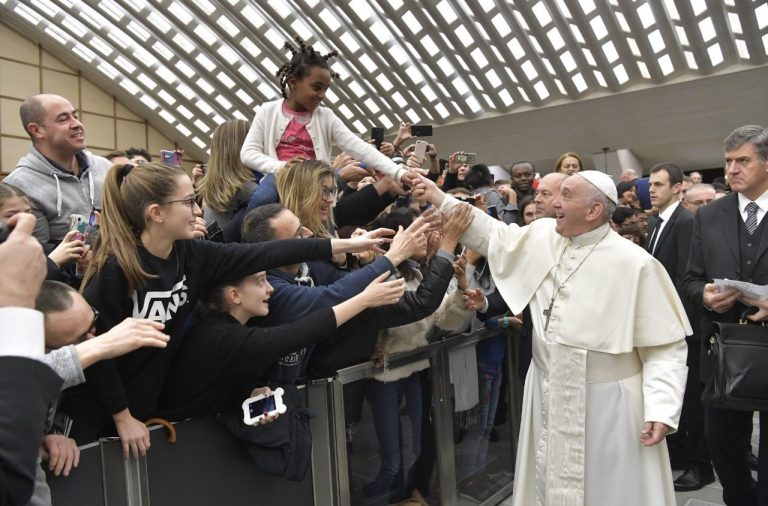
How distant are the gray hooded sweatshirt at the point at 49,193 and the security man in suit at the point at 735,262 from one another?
132 inches

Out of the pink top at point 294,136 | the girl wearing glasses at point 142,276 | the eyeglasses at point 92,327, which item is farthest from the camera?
the pink top at point 294,136

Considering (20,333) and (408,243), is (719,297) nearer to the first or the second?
(408,243)

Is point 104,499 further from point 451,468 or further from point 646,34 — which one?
point 646,34

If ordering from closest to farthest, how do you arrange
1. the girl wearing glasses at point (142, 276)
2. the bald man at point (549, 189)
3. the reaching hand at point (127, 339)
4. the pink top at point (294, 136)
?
1. the reaching hand at point (127, 339)
2. the girl wearing glasses at point (142, 276)
3. the bald man at point (549, 189)
4. the pink top at point (294, 136)

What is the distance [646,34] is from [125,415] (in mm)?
19445

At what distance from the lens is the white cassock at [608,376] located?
101 inches

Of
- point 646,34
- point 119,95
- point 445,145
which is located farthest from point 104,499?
point 119,95

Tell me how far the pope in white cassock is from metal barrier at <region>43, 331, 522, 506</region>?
79 cm

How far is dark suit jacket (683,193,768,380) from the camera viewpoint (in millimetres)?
3061

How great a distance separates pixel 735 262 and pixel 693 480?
1958mm

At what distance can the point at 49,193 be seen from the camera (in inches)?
117

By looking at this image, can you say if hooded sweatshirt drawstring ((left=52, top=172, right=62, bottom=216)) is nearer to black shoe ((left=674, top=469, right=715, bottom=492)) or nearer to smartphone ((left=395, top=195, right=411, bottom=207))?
smartphone ((left=395, top=195, right=411, bottom=207))

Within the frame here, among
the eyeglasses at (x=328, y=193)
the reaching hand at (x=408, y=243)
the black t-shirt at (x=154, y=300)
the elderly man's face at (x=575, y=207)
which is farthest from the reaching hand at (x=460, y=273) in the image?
the black t-shirt at (x=154, y=300)

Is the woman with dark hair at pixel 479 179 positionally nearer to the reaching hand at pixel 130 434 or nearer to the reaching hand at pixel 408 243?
the reaching hand at pixel 408 243
